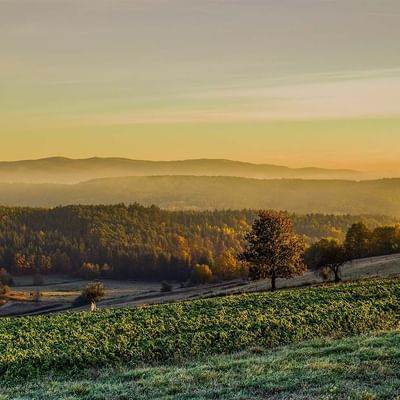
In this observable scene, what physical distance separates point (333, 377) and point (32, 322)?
27.2m

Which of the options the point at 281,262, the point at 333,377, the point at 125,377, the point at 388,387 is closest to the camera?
the point at 388,387

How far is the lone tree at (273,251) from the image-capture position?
76.9 metres

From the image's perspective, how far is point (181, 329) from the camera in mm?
36969

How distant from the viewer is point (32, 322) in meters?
42.5

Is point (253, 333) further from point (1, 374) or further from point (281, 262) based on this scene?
point (281, 262)

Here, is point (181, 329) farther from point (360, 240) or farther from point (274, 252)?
point (360, 240)

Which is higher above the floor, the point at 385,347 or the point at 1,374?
the point at 385,347

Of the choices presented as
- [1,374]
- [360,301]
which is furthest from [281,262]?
[1,374]

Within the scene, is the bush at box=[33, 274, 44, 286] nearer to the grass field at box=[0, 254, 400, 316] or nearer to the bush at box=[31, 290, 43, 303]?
the grass field at box=[0, 254, 400, 316]

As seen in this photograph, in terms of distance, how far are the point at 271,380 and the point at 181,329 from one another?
17022mm

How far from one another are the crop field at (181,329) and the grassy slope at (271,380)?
3.50m

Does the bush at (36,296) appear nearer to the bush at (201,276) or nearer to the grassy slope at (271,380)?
the bush at (201,276)

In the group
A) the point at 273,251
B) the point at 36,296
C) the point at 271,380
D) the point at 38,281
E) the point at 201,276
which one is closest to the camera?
the point at 271,380

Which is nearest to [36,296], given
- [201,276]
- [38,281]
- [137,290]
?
[137,290]
